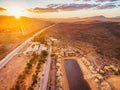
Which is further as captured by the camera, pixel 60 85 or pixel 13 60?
pixel 13 60

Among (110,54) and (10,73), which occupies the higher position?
(10,73)

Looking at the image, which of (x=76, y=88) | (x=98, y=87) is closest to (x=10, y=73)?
(x=76, y=88)

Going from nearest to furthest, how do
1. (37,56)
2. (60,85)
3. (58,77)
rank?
(60,85) < (58,77) < (37,56)

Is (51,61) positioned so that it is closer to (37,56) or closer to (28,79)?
(37,56)

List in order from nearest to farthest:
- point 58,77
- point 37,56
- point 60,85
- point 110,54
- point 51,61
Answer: point 60,85
point 58,77
point 51,61
point 37,56
point 110,54

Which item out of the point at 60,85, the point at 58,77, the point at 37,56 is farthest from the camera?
the point at 37,56

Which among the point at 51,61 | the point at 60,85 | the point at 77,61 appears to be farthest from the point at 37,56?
the point at 60,85

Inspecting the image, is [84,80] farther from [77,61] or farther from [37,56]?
[37,56]

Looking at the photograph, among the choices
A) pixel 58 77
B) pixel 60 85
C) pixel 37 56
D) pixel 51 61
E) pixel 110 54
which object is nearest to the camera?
pixel 60 85

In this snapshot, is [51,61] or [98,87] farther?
[51,61]
